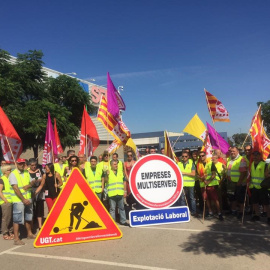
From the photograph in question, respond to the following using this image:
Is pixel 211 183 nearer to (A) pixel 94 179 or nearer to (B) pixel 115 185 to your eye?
(B) pixel 115 185

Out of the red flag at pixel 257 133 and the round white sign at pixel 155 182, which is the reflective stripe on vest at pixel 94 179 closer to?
the round white sign at pixel 155 182

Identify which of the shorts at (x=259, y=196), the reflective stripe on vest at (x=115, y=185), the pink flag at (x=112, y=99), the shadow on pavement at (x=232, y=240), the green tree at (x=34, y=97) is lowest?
the shadow on pavement at (x=232, y=240)

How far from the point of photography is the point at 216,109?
857 cm

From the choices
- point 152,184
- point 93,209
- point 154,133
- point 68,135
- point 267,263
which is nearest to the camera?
point 267,263

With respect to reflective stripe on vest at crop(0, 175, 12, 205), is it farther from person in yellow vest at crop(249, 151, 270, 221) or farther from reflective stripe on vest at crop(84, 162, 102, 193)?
person in yellow vest at crop(249, 151, 270, 221)

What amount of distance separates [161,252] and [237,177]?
3.53 m

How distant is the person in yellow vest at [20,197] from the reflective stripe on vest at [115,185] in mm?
1700

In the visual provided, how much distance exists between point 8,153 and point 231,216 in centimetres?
566

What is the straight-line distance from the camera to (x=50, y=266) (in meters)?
4.38

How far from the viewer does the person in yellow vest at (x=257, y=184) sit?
22.1 ft

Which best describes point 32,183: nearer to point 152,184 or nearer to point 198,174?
point 152,184

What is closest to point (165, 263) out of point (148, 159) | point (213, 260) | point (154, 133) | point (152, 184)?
point (213, 260)

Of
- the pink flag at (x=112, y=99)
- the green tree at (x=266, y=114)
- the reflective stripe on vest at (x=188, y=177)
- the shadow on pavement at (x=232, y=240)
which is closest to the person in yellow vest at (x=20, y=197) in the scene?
the pink flag at (x=112, y=99)

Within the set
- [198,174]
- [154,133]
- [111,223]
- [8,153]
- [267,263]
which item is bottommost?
[267,263]
